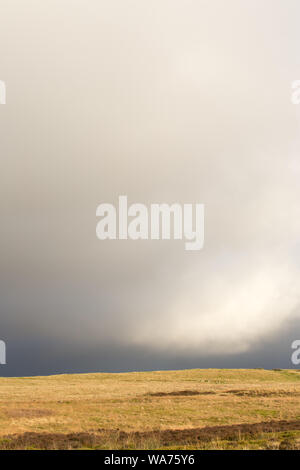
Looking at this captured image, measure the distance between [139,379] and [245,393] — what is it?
45516 millimetres

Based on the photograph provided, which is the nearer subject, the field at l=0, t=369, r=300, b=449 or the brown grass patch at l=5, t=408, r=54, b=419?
the field at l=0, t=369, r=300, b=449

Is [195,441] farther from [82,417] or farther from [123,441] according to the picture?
[82,417]

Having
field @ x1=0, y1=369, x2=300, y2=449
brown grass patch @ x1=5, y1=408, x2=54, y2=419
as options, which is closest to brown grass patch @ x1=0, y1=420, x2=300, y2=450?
field @ x1=0, y1=369, x2=300, y2=449

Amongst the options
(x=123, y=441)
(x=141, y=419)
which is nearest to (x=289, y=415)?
(x=141, y=419)

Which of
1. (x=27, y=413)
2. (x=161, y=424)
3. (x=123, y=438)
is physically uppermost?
(x=123, y=438)

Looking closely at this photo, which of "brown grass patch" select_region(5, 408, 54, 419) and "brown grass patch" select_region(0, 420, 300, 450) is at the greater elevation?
"brown grass patch" select_region(0, 420, 300, 450)

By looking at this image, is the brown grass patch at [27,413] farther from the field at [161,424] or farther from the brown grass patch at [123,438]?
the brown grass patch at [123,438]

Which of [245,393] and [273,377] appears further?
[273,377]

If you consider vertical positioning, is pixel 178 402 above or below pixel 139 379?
above

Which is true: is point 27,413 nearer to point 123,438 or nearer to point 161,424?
point 161,424

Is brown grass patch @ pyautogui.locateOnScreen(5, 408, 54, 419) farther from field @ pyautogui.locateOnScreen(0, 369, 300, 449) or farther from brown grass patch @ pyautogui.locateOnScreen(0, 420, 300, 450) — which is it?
brown grass patch @ pyautogui.locateOnScreen(0, 420, 300, 450)

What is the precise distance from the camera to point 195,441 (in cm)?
2539

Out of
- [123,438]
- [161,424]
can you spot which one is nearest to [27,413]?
[161,424]
